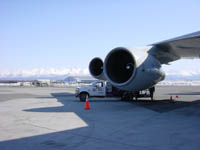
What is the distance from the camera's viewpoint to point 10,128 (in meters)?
7.91

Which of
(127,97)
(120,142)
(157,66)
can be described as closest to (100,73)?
(127,97)

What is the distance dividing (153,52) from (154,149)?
8580 mm

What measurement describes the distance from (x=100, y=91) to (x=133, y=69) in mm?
6139

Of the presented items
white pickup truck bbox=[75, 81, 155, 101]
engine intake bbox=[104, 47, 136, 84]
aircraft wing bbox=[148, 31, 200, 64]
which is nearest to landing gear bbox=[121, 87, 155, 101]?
white pickup truck bbox=[75, 81, 155, 101]

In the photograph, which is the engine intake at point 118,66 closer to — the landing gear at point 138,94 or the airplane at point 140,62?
the airplane at point 140,62

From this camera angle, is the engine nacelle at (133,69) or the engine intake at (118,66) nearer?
the engine nacelle at (133,69)

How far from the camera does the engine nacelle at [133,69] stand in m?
11.4

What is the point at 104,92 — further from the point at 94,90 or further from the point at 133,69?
the point at 133,69

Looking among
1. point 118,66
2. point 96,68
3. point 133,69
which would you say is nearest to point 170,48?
point 133,69

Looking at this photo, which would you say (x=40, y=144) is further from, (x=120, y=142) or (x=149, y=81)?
(x=149, y=81)

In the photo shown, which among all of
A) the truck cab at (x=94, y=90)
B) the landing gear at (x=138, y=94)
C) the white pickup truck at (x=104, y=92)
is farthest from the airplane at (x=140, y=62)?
the truck cab at (x=94, y=90)

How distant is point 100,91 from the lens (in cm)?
1786

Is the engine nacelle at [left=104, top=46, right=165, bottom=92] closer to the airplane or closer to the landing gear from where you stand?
the airplane

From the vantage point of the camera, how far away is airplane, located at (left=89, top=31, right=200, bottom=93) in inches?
446
